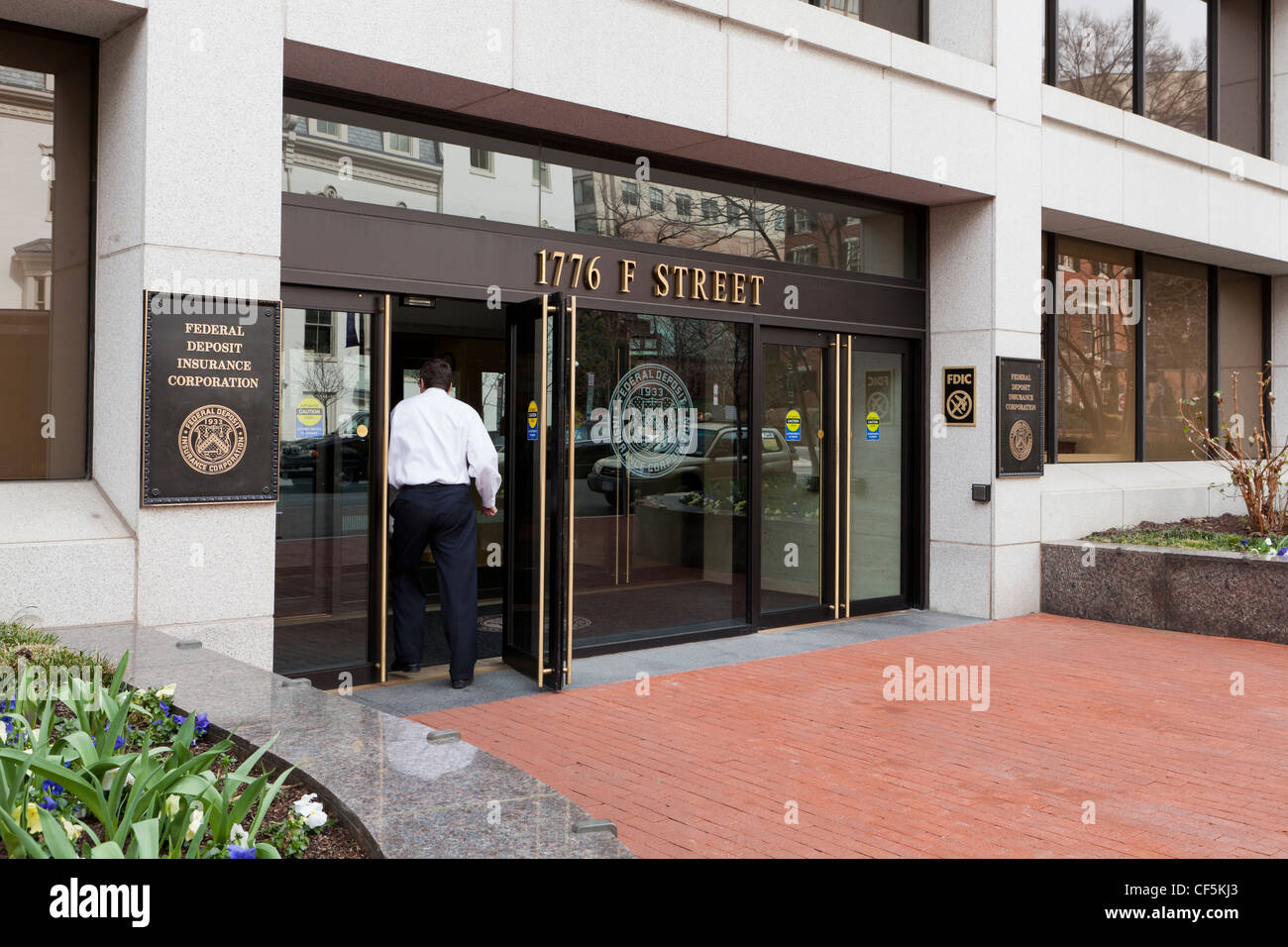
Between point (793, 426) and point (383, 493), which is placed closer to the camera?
point (383, 493)

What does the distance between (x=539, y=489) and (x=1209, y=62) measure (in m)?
11.4

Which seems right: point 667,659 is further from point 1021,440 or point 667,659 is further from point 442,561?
point 1021,440

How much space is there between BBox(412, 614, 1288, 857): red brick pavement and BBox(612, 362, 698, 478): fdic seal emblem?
5.53 ft

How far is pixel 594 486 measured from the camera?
8.18m

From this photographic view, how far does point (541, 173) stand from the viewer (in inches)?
310

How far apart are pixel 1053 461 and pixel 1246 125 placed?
6190 millimetres

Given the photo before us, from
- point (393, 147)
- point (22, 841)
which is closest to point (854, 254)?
point (393, 147)

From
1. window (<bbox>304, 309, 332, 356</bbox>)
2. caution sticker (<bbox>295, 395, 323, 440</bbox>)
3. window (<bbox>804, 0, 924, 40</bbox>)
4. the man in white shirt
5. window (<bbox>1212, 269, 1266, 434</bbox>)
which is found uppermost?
window (<bbox>804, 0, 924, 40</bbox>)

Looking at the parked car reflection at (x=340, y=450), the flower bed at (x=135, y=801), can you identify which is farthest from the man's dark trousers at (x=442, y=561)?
the flower bed at (x=135, y=801)

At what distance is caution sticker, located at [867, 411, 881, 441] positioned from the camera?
1017cm

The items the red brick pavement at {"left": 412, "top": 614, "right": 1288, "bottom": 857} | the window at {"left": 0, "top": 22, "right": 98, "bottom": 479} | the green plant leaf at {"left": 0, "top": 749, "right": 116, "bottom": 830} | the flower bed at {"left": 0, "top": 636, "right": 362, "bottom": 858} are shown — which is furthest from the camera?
the window at {"left": 0, "top": 22, "right": 98, "bottom": 479}

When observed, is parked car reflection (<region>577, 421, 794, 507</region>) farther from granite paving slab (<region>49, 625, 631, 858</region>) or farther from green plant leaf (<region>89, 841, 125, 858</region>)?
green plant leaf (<region>89, 841, 125, 858</region>)

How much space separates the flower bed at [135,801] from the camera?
2541 millimetres

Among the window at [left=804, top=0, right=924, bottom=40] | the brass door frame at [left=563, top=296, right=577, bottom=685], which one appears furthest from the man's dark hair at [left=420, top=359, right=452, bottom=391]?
the window at [left=804, top=0, right=924, bottom=40]
